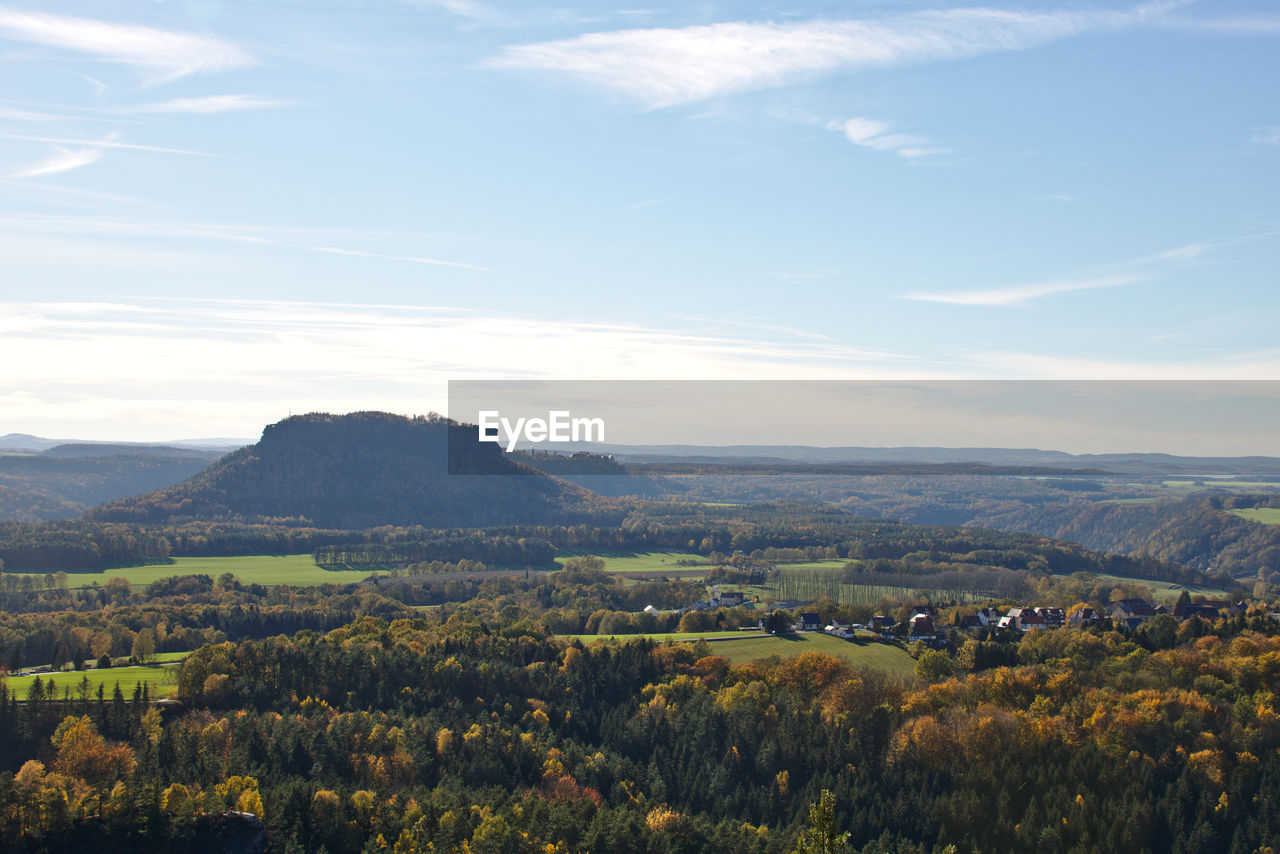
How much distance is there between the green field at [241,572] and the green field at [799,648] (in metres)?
76.4

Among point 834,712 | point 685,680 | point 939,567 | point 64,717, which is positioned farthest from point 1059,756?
point 939,567

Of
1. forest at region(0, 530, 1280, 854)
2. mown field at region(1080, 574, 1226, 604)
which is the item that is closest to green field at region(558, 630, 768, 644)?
forest at region(0, 530, 1280, 854)

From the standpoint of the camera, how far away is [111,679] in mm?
85250

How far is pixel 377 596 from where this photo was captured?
14238cm

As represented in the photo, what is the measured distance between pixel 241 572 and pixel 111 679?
300 feet

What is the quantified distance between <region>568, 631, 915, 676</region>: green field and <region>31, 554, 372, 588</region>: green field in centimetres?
7639

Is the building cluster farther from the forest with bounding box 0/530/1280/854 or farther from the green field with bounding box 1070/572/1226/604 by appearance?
the green field with bounding box 1070/572/1226/604

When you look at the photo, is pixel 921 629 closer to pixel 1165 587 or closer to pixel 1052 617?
pixel 1052 617

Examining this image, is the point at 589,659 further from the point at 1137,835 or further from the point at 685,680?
the point at 1137,835

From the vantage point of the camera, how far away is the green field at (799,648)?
9506 cm

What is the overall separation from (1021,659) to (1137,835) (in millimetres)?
32270

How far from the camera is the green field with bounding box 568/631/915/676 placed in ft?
312

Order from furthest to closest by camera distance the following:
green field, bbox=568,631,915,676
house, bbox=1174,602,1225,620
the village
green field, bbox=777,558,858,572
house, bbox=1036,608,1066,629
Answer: green field, bbox=777,558,858,572, house, bbox=1036,608,1066,629, house, bbox=1174,602,1225,620, the village, green field, bbox=568,631,915,676

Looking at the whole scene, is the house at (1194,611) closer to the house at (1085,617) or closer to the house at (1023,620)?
the house at (1085,617)
